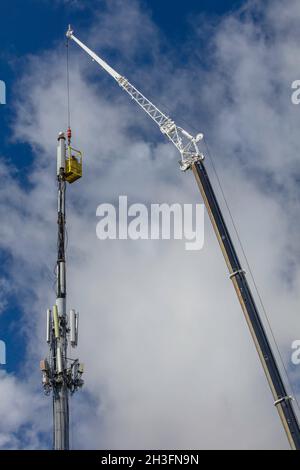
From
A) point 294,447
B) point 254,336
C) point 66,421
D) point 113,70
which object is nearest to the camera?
point 66,421

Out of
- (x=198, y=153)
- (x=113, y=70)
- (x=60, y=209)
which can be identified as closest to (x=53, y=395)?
(x=60, y=209)

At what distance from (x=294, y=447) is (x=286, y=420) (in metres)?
3.79

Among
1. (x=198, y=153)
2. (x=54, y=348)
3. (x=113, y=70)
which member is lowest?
(x=54, y=348)

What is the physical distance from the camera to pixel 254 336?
95438 millimetres

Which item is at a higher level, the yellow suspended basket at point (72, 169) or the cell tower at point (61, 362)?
the yellow suspended basket at point (72, 169)

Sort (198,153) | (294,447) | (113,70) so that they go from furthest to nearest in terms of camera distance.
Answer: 1. (113,70)
2. (198,153)
3. (294,447)

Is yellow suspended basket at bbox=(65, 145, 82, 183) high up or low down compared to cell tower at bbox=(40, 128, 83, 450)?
up

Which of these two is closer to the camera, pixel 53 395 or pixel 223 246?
pixel 53 395
